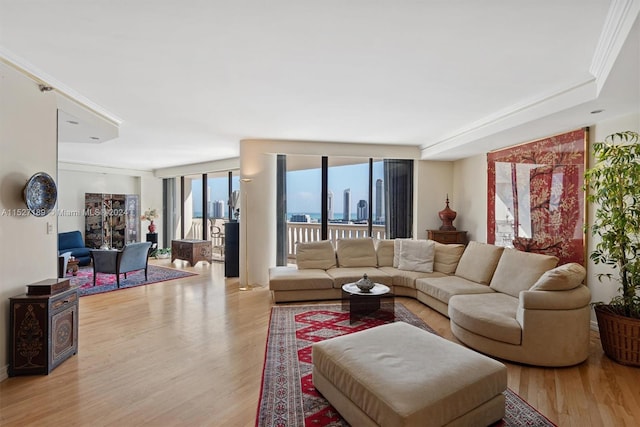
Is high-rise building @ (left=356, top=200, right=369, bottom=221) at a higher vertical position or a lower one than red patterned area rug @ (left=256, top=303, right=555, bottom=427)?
higher

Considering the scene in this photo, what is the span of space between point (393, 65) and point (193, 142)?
14.0 ft

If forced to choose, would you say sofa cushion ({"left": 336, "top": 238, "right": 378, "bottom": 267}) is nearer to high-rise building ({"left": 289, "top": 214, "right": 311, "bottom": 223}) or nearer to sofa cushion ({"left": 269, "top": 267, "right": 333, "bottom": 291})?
sofa cushion ({"left": 269, "top": 267, "right": 333, "bottom": 291})

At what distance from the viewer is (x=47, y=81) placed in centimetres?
300

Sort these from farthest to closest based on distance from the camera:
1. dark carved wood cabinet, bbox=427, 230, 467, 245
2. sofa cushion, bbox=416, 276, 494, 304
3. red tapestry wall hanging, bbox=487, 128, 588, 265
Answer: dark carved wood cabinet, bbox=427, 230, 467, 245
sofa cushion, bbox=416, 276, 494, 304
red tapestry wall hanging, bbox=487, 128, 588, 265

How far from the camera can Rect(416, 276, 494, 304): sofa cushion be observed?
3881 mm

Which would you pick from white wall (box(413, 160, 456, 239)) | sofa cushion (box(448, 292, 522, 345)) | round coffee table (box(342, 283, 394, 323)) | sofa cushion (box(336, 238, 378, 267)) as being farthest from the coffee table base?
white wall (box(413, 160, 456, 239))

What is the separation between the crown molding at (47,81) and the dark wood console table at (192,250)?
3945 millimetres

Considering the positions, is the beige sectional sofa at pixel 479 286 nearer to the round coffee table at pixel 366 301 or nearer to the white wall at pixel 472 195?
the round coffee table at pixel 366 301

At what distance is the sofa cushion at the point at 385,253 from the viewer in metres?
5.43

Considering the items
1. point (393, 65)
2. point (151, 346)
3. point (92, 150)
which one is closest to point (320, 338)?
point (151, 346)

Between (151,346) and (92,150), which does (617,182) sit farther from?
(92,150)

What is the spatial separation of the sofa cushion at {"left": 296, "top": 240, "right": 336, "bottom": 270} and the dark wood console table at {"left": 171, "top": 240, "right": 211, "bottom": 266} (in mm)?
3417

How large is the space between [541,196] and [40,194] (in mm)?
5522

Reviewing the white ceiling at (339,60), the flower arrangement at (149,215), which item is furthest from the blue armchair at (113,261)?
the flower arrangement at (149,215)
